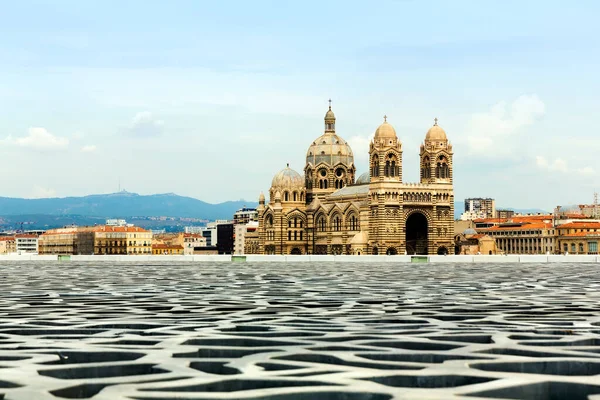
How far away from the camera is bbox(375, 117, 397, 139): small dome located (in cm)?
11862

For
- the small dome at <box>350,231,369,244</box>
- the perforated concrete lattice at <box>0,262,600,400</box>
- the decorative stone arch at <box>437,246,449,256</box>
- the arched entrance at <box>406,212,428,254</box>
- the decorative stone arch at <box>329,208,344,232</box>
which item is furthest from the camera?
the decorative stone arch at <box>329,208,344,232</box>

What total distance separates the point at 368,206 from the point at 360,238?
3537mm

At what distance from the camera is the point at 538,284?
37062 millimetres

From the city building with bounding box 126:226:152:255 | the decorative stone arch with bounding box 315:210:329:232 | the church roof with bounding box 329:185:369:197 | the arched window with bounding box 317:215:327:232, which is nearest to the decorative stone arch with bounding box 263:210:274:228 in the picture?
the decorative stone arch with bounding box 315:210:329:232

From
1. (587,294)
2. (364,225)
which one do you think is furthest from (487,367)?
(364,225)

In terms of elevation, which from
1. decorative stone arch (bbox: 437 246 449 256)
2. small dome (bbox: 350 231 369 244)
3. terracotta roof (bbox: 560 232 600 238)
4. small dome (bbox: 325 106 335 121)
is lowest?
decorative stone arch (bbox: 437 246 449 256)

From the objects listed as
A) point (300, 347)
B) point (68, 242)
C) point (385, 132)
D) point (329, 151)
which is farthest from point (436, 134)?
point (300, 347)

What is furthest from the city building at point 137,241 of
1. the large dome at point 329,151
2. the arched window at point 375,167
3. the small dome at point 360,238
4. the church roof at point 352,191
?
the arched window at point 375,167

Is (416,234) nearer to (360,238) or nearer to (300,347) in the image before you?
(360,238)

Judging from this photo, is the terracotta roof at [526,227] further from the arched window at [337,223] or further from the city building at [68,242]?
the city building at [68,242]

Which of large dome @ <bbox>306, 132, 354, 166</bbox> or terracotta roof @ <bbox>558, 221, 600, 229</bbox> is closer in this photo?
large dome @ <bbox>306, 132, 354, 166</bbox>

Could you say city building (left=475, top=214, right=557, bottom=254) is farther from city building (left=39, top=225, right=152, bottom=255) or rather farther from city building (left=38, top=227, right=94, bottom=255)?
city building (left=38, top=227, right=94, bottom=255)

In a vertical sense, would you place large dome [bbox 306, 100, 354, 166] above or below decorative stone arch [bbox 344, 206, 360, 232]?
above

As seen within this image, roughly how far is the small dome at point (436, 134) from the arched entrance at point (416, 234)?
7972 millimetres
